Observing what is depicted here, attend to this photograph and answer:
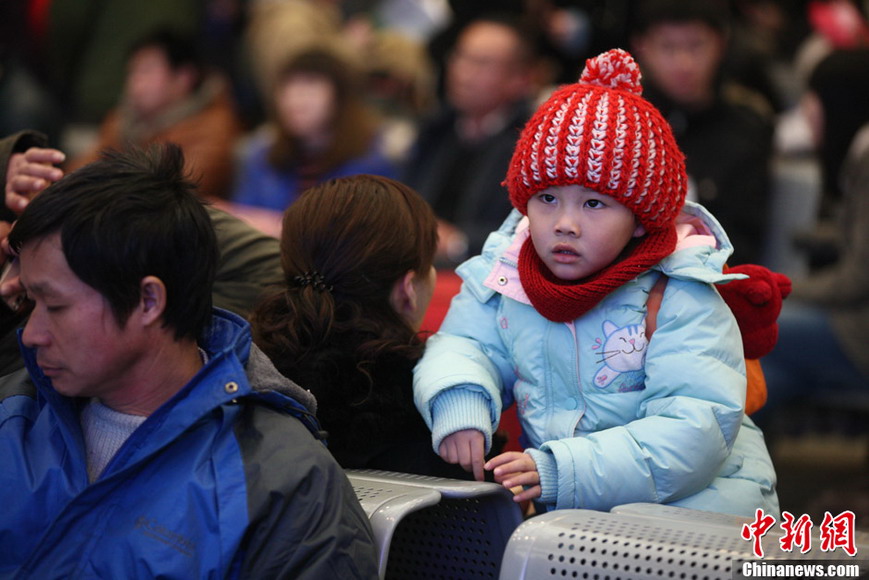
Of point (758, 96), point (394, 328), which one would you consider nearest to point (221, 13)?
point (758, 96)

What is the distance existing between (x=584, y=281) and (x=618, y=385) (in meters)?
0.22

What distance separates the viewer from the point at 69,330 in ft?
6.45

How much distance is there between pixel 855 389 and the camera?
4605 mm

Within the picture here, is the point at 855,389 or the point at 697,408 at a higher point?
the point at 697,408

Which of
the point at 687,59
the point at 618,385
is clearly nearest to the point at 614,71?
the point at 618,385

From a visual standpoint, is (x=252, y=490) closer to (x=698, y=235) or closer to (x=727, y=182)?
(x=698, y=235)

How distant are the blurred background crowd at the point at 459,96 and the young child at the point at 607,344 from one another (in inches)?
55.4

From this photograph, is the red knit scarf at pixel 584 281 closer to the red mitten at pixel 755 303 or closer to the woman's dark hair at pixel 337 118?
the red mitten at pixel 755 303

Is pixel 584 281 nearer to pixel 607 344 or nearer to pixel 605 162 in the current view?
pixel 607 344

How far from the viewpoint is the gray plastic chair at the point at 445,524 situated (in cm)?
217

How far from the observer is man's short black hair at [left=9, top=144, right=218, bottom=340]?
1.93 meters

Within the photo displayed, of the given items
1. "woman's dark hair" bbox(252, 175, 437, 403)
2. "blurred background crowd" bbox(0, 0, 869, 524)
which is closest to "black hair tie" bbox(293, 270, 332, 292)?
"woman's dark hair" bbox(252, 175, 437, 403)

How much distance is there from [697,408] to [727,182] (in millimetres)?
2878

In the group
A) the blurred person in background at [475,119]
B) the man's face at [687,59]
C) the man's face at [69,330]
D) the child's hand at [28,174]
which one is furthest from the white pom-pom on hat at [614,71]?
the blurred person in background at [475,119]
